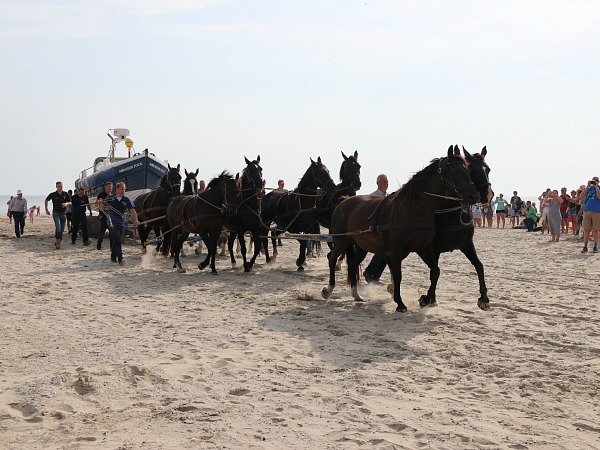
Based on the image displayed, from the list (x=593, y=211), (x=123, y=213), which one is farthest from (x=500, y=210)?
(x=123, y=213)

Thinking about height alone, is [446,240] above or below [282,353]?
above

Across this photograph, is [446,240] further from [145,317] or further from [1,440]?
[1,440]

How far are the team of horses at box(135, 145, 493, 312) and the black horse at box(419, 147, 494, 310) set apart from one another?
0.01 metres

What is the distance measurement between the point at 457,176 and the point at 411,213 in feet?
2.71

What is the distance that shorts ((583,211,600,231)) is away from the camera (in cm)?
1884

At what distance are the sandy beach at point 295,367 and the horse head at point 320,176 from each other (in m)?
2.46

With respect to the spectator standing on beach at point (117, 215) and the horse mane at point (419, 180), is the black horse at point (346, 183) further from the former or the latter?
the spectator standing on beach at point (117, 215)

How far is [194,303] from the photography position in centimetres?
1101

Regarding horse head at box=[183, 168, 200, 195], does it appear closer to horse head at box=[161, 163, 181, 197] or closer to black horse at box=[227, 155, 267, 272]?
horse head at box=[161, 163, 181, 197]

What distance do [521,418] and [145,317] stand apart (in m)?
5.61

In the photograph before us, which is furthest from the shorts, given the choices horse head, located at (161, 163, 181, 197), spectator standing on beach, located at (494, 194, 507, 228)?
spectator standing on beach, located at (494, 194, 507, 228)

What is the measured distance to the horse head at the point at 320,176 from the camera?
47.9 ft

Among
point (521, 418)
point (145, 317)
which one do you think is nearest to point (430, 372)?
point (521, 418)

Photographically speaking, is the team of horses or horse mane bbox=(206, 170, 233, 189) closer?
the team of horses
